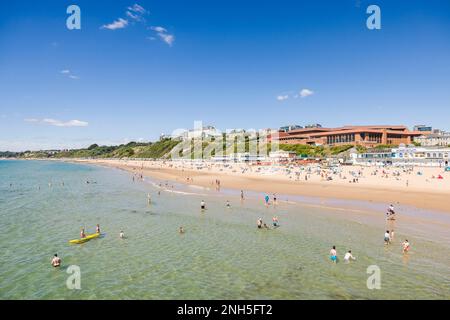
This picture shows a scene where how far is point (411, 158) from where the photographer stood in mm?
80938

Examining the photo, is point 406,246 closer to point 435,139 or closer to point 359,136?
point 359,136

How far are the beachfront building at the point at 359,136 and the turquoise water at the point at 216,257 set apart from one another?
11996cm

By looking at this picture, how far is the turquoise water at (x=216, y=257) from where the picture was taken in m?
15.9

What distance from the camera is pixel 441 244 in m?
22.0

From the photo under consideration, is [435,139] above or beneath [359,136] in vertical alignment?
beneath

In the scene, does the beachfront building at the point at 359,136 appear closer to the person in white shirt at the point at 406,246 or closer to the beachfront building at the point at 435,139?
the beachfront building at the point at 435,139

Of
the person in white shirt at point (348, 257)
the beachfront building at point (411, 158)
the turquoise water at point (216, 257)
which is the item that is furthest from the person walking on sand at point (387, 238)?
the beachfront building at point (411, 158)

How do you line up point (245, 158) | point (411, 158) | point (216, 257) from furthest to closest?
point (245, 158) < point (411, 158) < point (216, 257)

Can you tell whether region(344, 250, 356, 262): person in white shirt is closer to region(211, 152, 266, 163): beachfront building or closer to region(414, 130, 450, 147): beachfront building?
region(211, 152, 266, 163): beachfront building

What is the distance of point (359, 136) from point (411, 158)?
61852mm

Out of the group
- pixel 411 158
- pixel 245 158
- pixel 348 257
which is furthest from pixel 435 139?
pixel 348 257

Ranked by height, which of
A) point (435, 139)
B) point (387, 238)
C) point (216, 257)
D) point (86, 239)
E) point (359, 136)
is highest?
point (359, 136)
